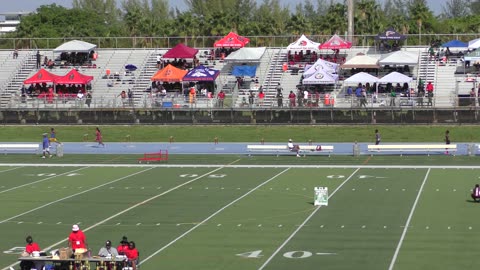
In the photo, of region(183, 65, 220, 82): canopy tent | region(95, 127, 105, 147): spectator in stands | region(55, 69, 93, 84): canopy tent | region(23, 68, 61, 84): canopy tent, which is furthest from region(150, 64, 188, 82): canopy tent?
region(95, 127, 105, 147): spectator in stands

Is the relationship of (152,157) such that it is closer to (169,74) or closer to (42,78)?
(169,74)

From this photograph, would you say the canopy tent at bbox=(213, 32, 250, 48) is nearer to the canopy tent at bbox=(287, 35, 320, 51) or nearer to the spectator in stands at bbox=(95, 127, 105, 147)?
the canopy tent at bbox=(287, 35, 320, 51)

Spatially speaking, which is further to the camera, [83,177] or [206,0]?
[206,0]

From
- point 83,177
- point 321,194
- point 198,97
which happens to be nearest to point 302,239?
point 321,194

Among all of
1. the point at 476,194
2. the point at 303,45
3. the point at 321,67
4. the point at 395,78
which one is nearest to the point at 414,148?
the point at 395,78

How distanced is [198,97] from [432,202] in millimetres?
33793

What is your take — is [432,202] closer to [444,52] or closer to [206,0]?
[444,52]

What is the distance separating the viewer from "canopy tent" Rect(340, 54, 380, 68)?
251 ft

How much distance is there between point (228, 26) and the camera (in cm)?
10219

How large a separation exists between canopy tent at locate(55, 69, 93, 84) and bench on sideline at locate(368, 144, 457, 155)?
1040 inches

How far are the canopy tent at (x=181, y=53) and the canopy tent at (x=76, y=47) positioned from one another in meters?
6.76

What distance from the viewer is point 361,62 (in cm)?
7669

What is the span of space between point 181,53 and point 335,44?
Answer: 11.4 m

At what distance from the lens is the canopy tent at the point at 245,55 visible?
80.6 metres
